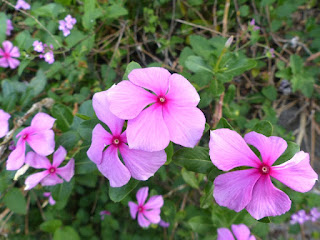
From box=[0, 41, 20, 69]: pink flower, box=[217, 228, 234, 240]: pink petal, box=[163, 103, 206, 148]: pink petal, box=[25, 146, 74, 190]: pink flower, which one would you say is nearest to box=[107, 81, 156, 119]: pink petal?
box=[163, 103, 206, 148]: pink petal

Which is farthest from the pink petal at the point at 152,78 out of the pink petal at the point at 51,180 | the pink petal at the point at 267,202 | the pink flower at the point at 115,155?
the pink petal at the point at 51,180

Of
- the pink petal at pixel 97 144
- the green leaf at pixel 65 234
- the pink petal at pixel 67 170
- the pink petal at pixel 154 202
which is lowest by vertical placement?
the green leaf at pixel 65 234

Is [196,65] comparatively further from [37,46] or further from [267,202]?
[37,46]

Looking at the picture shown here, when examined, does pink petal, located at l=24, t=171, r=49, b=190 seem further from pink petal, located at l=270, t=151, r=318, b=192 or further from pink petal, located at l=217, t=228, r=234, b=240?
pink petal, located at l=270, t=151, r=318, b=192

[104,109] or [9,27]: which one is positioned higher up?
[104,109]

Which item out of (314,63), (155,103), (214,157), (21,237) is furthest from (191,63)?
(21,237)

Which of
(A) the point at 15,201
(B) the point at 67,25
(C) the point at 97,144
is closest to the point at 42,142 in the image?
(C) the point at 97,144

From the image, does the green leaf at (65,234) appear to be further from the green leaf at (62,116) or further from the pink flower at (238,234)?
the pink flower at (238,234)
